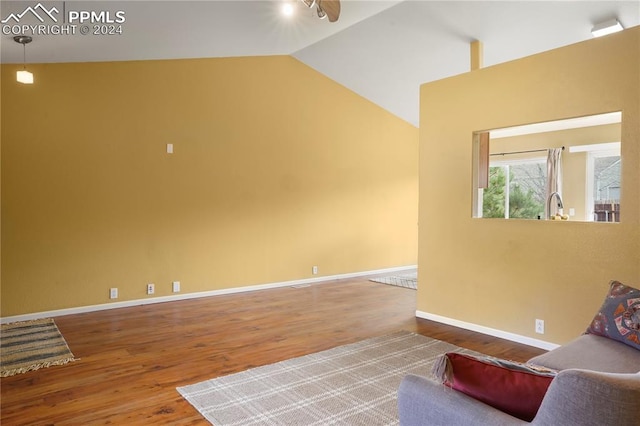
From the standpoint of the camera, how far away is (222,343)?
3750 millimetres

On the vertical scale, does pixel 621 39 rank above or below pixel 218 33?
below

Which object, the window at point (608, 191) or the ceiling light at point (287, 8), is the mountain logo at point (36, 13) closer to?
the ceiling light at point (287, 8)

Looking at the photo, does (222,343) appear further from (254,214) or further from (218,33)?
(218,33)

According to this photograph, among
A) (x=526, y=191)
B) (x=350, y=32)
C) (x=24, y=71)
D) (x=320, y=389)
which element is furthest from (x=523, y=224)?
(x=24, y=71)

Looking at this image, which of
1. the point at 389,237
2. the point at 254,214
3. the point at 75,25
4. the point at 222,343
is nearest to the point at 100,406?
the point at 222,343

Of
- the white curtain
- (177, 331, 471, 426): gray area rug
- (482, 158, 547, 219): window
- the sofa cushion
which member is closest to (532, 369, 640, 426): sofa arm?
the sofa cushion

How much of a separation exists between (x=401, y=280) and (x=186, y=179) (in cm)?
373

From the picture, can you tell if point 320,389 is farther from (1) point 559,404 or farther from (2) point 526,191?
(2) point 526,191

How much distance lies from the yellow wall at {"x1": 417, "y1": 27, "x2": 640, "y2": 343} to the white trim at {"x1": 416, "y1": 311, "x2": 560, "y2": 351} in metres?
0.04

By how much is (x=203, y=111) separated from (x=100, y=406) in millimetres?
4013

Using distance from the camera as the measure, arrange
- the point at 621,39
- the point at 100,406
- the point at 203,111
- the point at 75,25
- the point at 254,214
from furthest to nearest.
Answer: the point at 254,214 < the point at 203,111 < the point at 75,25 < the point at 621,39 < the point at 100,406

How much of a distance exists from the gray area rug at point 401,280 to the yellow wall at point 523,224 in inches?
72.1

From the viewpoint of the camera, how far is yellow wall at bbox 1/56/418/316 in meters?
4.50

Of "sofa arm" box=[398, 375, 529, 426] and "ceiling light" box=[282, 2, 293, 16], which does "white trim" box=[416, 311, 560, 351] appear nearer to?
"sofa arm" box=[398, 375, 529, 426]
